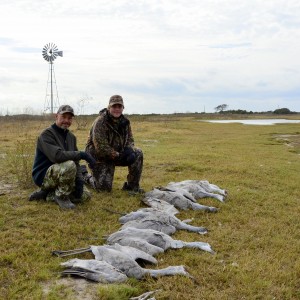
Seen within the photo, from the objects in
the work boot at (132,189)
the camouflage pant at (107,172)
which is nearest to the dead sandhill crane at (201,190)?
the work boot at (132,189)

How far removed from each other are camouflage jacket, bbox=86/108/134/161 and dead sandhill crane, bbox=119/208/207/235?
175 cm

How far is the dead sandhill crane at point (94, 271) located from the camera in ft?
11.6

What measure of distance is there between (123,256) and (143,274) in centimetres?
27

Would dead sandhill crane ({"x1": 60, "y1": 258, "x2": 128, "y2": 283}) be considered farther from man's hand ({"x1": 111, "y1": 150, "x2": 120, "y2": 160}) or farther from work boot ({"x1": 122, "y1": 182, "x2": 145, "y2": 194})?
work boot ({"x1": 122, "y1": 182, "x2": 145, "y2": 194})

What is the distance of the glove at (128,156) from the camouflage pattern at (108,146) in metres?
0.11

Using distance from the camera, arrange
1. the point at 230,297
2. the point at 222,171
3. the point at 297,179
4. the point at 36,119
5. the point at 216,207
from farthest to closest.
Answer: the point at 36,119 → the point at 222,171 → the point at 297,179 → the point at 216,207 → the point at 230,297

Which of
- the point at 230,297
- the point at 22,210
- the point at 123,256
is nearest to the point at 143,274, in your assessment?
the point at 123,256

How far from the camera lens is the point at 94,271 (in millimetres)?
3586

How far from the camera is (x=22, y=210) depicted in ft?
18.5

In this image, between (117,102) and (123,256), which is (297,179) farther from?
(123,256)

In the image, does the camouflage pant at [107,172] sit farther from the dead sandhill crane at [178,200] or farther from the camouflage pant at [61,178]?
the camouflage pant at [61,178]

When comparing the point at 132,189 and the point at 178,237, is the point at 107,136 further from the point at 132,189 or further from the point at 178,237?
the point at 178,237

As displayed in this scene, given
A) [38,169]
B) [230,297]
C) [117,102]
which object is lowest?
[230,297]

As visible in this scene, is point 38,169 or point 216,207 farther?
point 216,207
